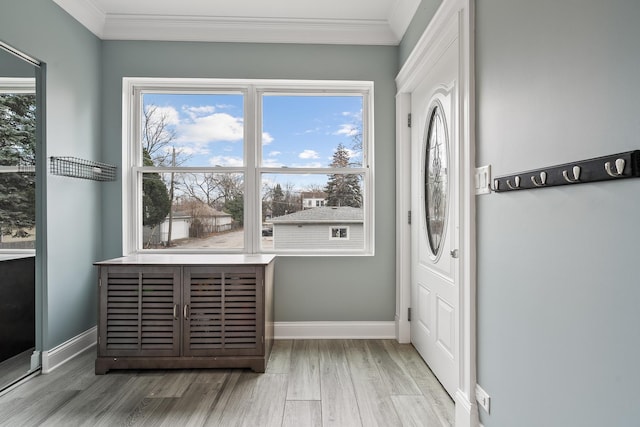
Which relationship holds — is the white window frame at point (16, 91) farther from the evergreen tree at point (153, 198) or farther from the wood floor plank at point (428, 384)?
the wood floor plank at point (428, 384)

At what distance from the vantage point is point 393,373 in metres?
2.53

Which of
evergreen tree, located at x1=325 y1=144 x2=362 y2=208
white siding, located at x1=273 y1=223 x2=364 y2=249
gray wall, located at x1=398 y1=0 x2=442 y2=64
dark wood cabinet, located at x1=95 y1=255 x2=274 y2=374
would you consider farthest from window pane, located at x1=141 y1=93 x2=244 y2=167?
gray wall, located at x1=398 y1=0 x2=442 y2=64

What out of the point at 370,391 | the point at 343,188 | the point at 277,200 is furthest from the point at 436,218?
the point at 277,200

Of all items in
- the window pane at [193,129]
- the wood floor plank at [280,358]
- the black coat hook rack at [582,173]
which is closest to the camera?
the black coat hook rack at [582,173]

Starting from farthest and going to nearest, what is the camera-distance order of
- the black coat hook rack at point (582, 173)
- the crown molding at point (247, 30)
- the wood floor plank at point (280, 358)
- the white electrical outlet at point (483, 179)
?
Result: the crown molding at point (247, 30)
the wood floor plank at point (280, 358)
the white electrical outlet at point (483, 179)
the black coat hook rack at point (582, 173)

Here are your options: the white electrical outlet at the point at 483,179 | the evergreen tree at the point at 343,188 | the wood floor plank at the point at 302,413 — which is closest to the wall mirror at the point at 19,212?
the wood floor plank at the point at 302,413

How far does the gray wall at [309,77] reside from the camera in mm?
3182

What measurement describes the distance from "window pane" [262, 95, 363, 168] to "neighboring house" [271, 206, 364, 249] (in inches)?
17.5

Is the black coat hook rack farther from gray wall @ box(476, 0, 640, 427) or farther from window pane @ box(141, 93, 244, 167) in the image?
window pane @ box(141, 93, 244, 167)

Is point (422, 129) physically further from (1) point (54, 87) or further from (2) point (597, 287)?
(1) point (54, 87)

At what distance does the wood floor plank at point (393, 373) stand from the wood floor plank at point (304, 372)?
17.4 inches

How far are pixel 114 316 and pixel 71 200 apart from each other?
934mm

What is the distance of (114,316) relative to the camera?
2.56 metres

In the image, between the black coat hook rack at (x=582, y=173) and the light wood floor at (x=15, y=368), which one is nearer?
the black coat hook rack at (x=582, y=173)
